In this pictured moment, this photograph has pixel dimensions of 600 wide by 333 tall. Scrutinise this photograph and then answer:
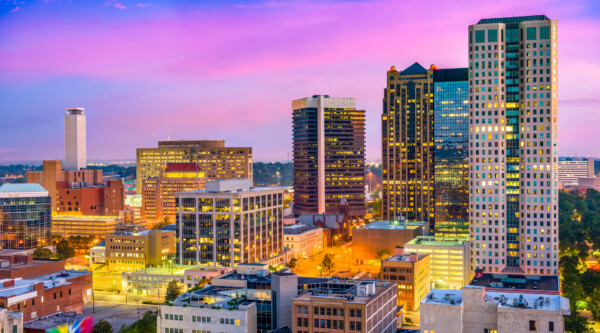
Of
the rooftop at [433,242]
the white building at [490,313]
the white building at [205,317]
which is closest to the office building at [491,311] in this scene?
the white building at [490,313]

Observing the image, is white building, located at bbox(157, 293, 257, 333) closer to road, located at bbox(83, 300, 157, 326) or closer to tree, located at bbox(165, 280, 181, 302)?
road, located at bbox(83, 300, 157, 326)

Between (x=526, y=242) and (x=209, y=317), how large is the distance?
343 ft

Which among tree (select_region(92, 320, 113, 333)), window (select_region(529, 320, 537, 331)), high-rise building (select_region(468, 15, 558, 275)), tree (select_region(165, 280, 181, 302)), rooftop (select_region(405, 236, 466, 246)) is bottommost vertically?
tree (select_region(165, 280, 181, 302))

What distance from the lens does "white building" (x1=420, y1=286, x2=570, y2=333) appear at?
281 feet

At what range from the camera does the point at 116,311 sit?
157250 millimetres

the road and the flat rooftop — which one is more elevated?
the flat rooftop

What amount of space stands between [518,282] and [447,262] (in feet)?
213

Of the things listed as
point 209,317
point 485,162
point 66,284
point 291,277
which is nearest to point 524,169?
point 485,162

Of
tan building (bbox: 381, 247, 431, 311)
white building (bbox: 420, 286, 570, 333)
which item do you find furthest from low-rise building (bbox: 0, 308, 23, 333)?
tan building (bbox: 381, 247, 431, 311)

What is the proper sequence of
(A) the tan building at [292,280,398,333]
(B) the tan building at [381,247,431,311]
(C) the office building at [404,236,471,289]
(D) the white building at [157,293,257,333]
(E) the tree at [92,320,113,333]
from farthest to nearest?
(C) the office building at [404,236,471,289]
(B) the tan building at [381,247,431,311]
(E) the tree at [92,320,113,333]
(D) the white building at [157,293,257,333]
(A) the tan building at [292,280,398,333]

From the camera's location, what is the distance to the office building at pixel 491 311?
8575cm

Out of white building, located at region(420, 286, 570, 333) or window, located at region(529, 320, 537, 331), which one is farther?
window, located at region(529, 320, 537, 331)

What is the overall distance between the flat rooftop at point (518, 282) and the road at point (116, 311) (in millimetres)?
80015

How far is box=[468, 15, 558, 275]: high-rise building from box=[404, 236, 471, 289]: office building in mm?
3984
